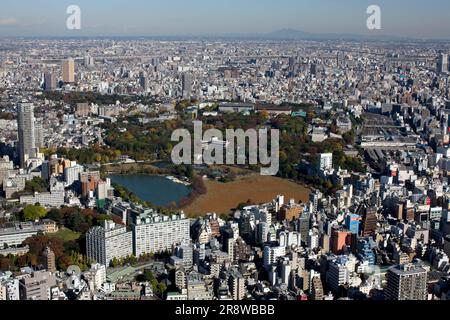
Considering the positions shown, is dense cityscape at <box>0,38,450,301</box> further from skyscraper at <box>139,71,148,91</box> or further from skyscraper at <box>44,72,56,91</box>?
skyscraper at <box>139,71,148,91</box>

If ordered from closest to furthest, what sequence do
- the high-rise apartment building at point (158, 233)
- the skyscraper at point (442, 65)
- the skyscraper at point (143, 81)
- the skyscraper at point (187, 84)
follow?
the high-rise apartment building at point (158, 233) < the skyscraper at point (442, 65) < the skyscraper at point (187, 84) < the skyscraper at point (143, 81)

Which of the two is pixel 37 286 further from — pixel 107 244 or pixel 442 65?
pixel 442 65

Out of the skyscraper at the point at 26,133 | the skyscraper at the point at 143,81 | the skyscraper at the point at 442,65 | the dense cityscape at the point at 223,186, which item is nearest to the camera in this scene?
the dense cityscape at the point at 223,186

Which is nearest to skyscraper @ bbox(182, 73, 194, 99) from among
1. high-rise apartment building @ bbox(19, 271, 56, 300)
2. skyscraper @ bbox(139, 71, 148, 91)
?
skyscraper @ bbox(139, 71, 148, 91)

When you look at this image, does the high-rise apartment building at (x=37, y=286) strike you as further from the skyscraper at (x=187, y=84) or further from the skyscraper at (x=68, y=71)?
the skyscraper at (x=187, y=84)

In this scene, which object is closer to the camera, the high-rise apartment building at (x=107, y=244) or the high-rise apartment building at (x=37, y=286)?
the high-rise apartment building at (x=37, y=286)

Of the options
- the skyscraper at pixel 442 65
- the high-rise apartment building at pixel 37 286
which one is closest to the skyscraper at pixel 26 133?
the high-rise apartment building at pixel 37 286
